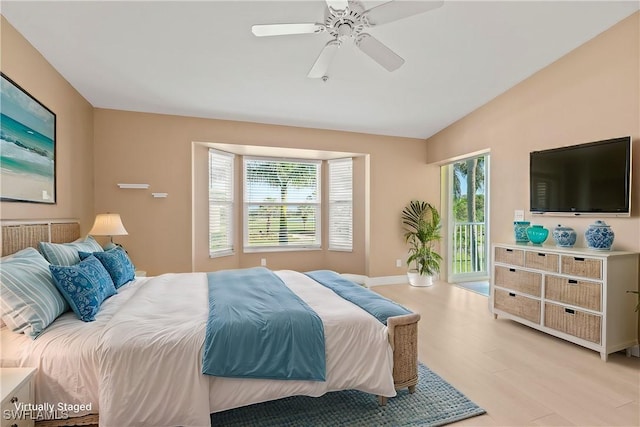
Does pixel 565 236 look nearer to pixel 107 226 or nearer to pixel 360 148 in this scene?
pixel 360 148

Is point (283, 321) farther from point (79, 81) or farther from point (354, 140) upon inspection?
point (354, 140)

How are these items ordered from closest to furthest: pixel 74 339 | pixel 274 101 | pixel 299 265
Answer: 1. pixel 74 339
2. pixel 274 101
3. pixel 299 265

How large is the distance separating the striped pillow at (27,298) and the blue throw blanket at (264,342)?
0.92 metres

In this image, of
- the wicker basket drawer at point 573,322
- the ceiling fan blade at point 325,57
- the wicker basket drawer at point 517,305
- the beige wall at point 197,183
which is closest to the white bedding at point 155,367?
the ceiling fan blade at point 325,57

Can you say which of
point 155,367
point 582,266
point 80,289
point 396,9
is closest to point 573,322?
point 582,266

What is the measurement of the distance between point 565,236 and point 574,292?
23.6 inches

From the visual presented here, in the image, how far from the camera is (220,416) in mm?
2084

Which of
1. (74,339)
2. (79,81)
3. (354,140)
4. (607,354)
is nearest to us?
(74,339)

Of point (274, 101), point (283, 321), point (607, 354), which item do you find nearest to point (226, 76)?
point (274, 101)

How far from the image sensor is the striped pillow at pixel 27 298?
1.85 m

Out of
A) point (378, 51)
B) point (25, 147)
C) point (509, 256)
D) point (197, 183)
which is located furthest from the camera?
point (197, 183)

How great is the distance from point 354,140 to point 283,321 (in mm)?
3969

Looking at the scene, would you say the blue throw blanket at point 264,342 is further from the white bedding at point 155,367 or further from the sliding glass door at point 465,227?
the sliding glass door at point 465,227

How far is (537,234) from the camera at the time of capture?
3.60 meters
